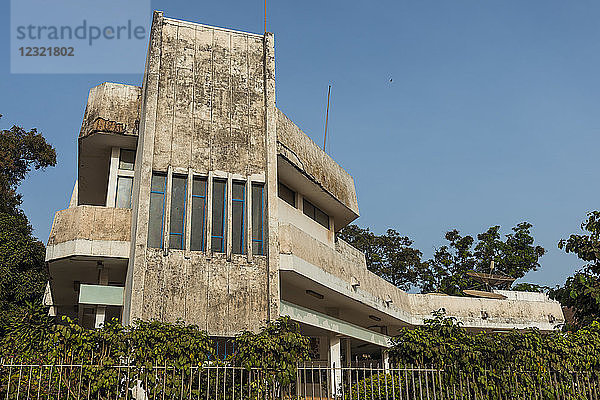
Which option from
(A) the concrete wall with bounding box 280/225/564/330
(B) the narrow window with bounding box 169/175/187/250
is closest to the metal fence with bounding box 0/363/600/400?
(B) the narrow window with bounding box 169/175/187/250

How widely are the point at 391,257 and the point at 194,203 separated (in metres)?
36.2

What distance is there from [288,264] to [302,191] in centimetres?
668

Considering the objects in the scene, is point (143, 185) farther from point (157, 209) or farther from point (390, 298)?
point (390, 298)

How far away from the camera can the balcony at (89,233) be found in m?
16.7

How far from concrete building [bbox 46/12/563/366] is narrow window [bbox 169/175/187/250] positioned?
0.03 m

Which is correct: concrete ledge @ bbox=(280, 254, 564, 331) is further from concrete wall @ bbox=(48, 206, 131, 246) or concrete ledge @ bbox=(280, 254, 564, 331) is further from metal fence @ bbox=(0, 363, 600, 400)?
metal fence @ bbox=(0, 363, 600, 400)

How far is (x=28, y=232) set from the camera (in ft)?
102

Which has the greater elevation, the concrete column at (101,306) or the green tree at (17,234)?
the green tree at (17,234)

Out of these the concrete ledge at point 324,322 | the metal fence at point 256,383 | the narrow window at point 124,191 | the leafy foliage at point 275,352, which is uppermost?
the narrow window at point 124,191

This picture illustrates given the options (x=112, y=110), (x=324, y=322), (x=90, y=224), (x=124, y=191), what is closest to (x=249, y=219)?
(x=90, y=224)

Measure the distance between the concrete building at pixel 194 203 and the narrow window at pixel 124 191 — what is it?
0.12ft

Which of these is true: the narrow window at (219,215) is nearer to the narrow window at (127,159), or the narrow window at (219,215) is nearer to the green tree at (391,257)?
the narrow window at (127,159)

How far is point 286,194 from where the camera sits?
23.2 meters

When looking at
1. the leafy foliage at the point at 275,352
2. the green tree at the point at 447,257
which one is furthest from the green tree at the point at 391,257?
the leafy foliage at the point at 275,352
